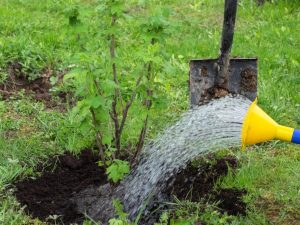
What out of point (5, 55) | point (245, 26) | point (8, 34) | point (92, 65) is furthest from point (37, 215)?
point (245, 26)

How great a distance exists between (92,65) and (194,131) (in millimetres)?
772

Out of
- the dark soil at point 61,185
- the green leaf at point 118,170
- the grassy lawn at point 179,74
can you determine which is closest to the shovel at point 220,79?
the grassy lawn at point 179,74

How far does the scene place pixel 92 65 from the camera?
10.8 ft

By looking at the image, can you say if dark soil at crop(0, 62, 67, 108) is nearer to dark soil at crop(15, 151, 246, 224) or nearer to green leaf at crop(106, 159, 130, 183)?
dark soil at crop(15, 151, 246, 224)

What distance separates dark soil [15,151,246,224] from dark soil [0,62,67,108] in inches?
39.1

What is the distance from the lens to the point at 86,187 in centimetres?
376

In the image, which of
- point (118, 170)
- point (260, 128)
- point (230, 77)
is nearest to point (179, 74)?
point (230, 77)

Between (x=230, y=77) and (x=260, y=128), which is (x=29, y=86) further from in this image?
(x=260, y=128)

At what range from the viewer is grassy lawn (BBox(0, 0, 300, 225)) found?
3.48 meters

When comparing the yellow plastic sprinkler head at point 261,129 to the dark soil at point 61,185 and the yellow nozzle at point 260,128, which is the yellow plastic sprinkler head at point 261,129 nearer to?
the yellow nozzle at point 260,128

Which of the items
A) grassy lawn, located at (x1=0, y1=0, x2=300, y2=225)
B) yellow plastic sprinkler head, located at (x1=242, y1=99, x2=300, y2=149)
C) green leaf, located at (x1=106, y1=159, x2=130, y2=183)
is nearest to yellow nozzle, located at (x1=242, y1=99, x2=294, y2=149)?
yellow plastic sprinkler head, located at (x1=242, y1=99, x2=300, y2=149)

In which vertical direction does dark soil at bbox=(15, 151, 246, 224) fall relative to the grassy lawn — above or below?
below

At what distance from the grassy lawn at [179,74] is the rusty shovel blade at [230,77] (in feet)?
0.59

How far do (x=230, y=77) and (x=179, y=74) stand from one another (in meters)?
1.09
